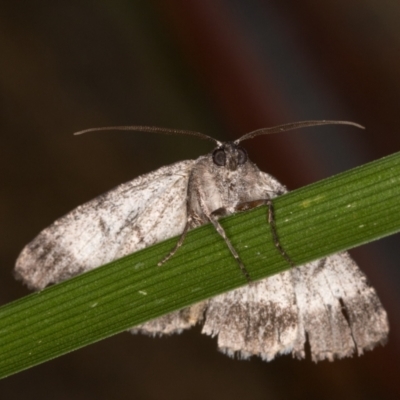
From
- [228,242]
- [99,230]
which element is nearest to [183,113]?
[99,230]


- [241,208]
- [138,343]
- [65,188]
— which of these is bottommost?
[241,208]

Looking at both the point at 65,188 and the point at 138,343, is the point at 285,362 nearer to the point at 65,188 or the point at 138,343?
the point at 138,343

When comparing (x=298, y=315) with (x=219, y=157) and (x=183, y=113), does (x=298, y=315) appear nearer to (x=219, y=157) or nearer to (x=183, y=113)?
(x=219, y=157)

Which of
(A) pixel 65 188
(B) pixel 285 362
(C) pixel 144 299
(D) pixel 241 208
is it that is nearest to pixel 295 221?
(D) pixel 241 208

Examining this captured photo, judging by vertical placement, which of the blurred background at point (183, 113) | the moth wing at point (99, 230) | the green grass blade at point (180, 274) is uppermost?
the blurred background at point (183, 113)

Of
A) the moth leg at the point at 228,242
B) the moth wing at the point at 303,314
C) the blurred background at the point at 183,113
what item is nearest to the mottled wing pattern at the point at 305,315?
the moth wing at the point at 303,314

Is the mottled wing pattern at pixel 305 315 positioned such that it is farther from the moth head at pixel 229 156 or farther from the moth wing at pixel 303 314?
the moth head at pixel 229 156

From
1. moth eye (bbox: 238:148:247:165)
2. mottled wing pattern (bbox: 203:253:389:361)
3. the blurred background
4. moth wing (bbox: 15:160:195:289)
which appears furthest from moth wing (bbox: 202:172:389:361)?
the blurred background
